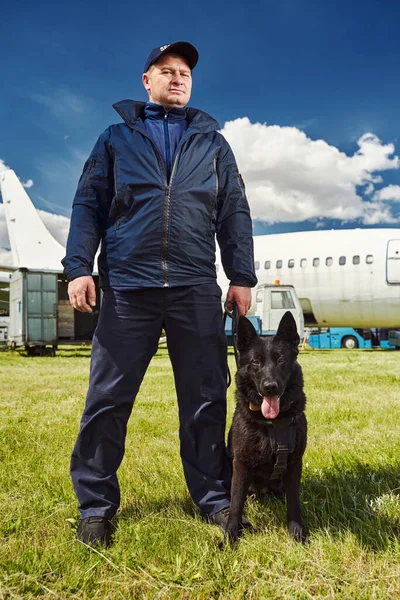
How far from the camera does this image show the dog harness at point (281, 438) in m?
2.29

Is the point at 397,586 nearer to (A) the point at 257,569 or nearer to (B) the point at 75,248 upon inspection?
(A) the point at 257,569

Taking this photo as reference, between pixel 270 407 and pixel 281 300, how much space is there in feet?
48.6

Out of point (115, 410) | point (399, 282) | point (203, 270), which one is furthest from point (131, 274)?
point (399, 282)

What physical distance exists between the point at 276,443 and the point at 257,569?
52 cm

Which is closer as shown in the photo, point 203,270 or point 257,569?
point 257,569

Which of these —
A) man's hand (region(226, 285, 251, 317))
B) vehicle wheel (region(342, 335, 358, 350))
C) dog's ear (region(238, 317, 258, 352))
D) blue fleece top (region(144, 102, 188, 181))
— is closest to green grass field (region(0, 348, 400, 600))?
dog's ear (region(238, 317, 258, 352))

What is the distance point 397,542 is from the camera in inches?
87.4

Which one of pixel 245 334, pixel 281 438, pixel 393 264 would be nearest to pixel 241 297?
pixel 245 334

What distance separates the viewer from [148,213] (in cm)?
252

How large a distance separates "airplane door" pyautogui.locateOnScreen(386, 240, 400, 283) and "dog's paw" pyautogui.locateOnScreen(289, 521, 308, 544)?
17100 millimetres

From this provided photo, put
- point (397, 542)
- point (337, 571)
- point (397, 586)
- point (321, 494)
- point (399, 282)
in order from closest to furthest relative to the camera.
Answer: point (397, 586), point (337, 571), point (397, 542), point (321, 494), point (399, 282)

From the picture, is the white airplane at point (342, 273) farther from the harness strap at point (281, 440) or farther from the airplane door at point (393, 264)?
the harness strap at point (281, 440)

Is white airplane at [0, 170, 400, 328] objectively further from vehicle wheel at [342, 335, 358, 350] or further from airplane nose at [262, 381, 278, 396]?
airplane nose at [262, 381, 278, 396]

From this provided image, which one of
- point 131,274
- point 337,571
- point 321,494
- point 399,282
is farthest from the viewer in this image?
point 399,282
